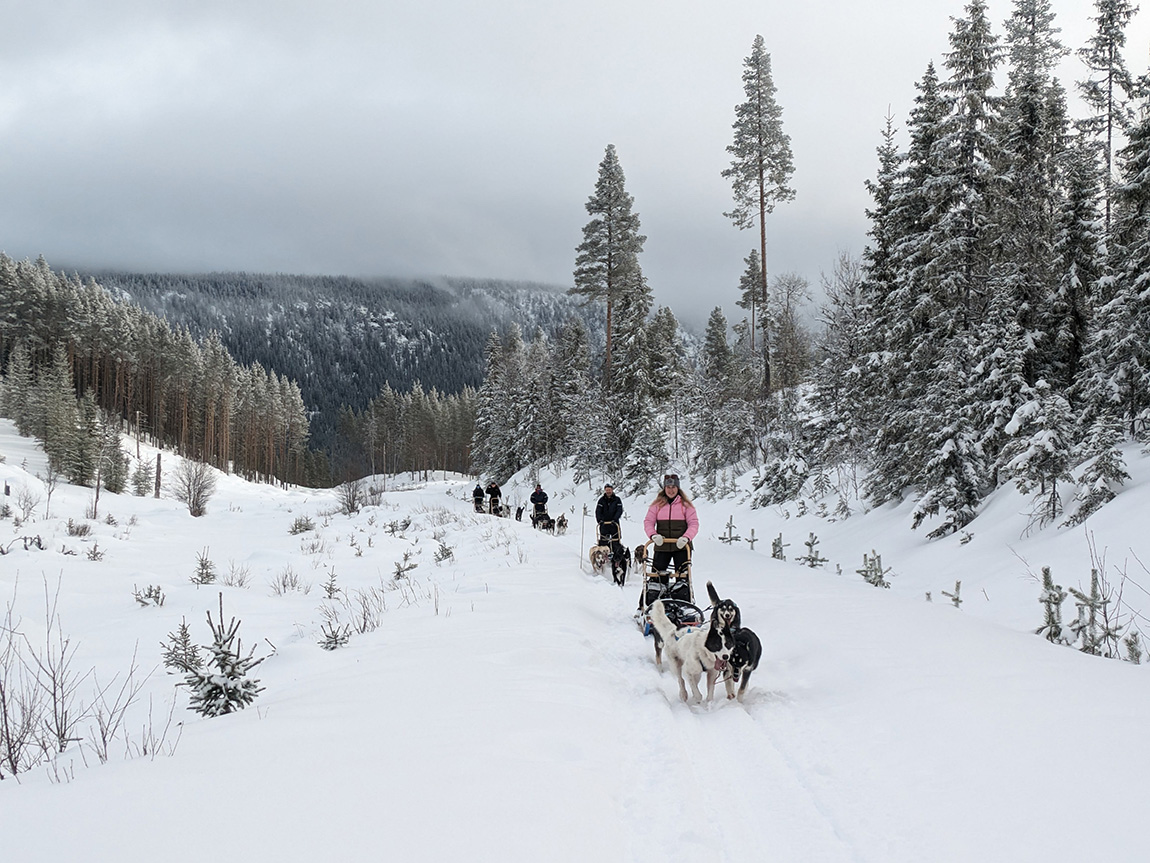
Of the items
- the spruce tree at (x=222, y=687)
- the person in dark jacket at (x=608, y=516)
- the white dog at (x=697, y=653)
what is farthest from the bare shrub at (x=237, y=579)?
→ the white dog at (x=697, y=653)

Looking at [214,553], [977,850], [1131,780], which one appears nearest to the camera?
[977,850]

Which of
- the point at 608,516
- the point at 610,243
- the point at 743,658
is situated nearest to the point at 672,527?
the point at 743,658

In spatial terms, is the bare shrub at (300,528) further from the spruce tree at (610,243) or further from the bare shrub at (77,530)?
the spruce tree at (610,243)

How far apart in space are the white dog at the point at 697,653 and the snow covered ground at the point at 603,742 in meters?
0.22

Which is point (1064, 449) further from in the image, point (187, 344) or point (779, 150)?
point (187, 344)

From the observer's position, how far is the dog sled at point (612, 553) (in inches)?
403

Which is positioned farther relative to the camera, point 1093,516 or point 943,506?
point 943,506

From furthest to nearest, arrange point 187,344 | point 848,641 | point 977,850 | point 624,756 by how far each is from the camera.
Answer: point 187,344, point 848,641, point 624,756, point 977,850

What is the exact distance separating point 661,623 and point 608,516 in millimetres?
5635

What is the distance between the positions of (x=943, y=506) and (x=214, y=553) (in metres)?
16.7

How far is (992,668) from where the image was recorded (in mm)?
4367

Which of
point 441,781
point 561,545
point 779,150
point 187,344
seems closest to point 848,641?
point 441,781

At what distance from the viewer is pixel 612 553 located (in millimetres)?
10430

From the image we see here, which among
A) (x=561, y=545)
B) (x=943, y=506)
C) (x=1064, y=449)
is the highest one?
(x=1064, y=449)
